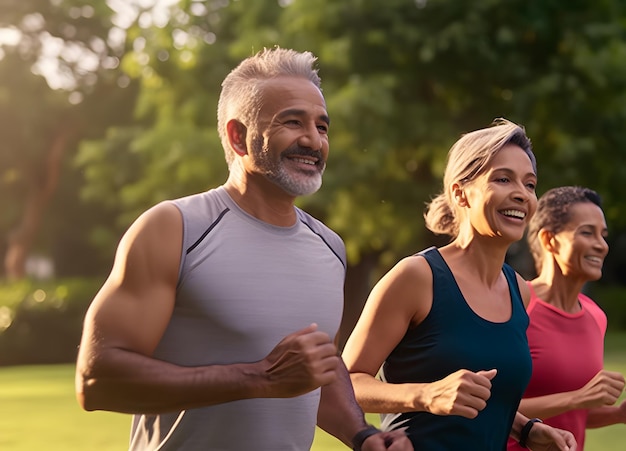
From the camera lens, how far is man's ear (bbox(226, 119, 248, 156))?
3.74 m

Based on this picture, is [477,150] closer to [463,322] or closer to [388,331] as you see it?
[463,322]

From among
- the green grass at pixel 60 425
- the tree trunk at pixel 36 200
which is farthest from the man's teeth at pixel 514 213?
the tree trunk at pixel 36 200

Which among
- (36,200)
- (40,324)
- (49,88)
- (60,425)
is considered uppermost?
(49,88)

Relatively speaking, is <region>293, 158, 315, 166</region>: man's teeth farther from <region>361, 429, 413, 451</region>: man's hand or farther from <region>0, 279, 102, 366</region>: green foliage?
<region>0, 279, 102, 366</region>: green foliage

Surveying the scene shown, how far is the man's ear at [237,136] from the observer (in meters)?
3.74

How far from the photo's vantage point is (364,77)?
79.6 ft

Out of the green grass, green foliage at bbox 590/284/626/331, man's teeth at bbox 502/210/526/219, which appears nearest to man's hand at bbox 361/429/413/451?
man's teeth at bbox 502/210/526/219

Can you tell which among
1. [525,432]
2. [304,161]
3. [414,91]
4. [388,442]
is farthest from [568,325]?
[414,91]

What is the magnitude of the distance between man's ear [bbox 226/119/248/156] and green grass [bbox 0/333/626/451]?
825 centimetres

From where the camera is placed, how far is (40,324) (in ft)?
86.4

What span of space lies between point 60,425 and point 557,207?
10.5m

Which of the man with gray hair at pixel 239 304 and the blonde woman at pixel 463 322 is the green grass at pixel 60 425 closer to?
the blonde woman at pixel 463 322

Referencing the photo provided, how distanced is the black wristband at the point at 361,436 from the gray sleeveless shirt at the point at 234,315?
246 millimetres

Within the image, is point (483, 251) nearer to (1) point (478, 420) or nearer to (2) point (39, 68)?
(1) point (478, 420)
